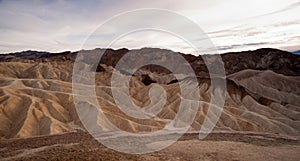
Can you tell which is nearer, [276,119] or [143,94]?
[276,119]

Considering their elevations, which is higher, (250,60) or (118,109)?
(250,60)

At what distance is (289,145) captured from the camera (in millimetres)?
16625

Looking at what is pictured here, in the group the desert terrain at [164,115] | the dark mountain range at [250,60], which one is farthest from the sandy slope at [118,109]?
the dark mountain range at [250,60]

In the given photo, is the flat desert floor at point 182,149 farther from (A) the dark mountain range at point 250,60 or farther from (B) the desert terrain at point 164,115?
(A) the dark mountain range at point 250,60

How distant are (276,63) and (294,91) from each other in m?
42.3

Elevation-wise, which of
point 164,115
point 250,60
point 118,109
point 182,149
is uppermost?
point 250,60

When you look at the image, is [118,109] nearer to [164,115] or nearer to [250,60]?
[164,115]

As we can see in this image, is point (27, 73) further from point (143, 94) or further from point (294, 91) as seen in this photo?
point (294, 91)

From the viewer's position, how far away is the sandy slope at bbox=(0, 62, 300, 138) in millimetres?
43356

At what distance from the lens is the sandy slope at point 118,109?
4336cm

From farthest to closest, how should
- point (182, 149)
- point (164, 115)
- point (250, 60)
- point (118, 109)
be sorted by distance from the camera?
point (250, 60), point (164, 115), point (118, 109), point (182, 149)

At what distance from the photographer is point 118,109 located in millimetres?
57406

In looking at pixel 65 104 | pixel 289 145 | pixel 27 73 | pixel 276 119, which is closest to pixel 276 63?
pixel 276 119

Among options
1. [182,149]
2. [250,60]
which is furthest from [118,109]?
[250,60]
